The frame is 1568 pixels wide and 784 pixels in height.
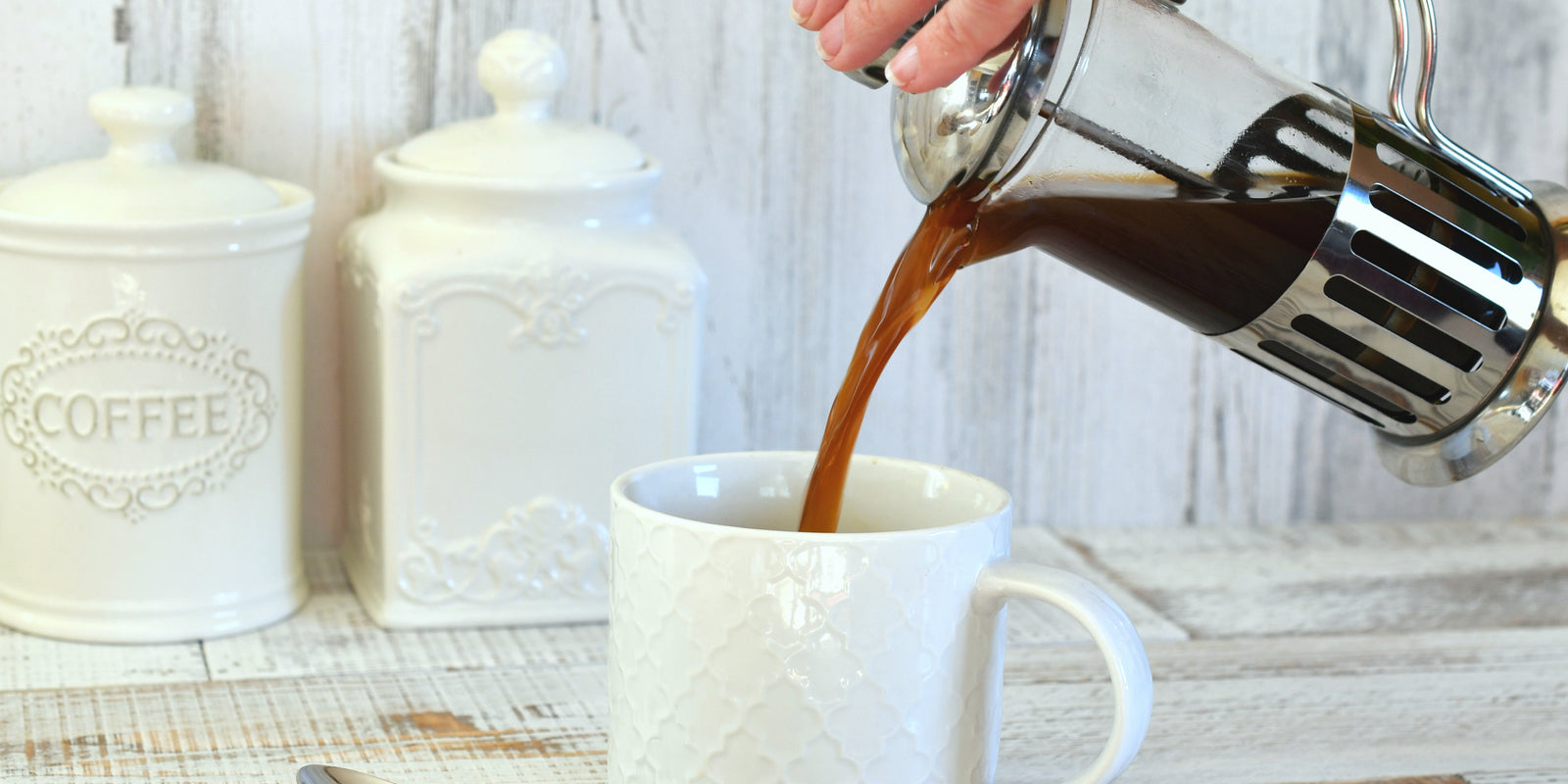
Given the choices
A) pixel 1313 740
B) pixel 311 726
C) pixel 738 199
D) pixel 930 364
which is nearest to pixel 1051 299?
pixel 930 364

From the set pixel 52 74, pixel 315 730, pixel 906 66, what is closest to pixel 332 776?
pixel 315 730

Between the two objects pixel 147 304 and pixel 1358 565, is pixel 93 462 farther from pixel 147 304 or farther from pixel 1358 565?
pixel 1358 565

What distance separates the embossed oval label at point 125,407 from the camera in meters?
0.67

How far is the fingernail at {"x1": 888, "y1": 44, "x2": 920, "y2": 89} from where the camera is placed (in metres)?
0.47

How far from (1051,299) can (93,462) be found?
0.53 metres

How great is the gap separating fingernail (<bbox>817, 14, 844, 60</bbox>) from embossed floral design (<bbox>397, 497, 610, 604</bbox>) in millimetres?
297

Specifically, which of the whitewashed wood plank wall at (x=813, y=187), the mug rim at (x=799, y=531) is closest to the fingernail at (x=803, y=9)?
the mug rim at (x=799, y=531)

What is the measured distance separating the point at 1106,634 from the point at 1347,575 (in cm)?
47

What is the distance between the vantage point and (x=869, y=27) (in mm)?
498

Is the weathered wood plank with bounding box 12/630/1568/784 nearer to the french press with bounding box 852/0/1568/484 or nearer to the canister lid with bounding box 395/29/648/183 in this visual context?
the french press with bounding box 852/0/1568/484

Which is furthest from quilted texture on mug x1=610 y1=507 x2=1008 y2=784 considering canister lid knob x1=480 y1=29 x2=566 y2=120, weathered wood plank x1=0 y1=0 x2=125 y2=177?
weathered wood plank x1=0 y1=0 x2=125 y2=177

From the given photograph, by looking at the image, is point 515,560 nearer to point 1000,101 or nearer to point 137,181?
point 137,181

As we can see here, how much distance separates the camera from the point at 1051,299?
2.94 ft

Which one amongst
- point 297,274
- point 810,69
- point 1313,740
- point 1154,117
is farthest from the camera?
point 810,69
